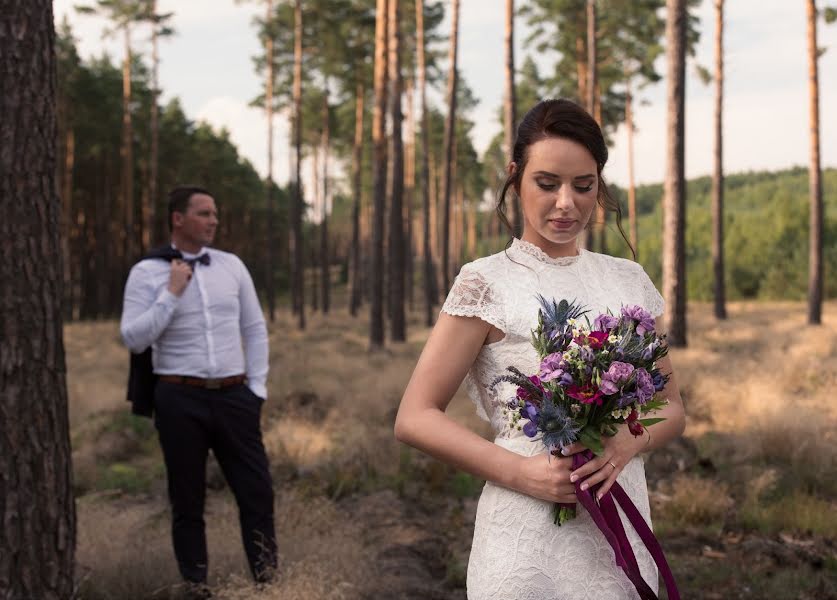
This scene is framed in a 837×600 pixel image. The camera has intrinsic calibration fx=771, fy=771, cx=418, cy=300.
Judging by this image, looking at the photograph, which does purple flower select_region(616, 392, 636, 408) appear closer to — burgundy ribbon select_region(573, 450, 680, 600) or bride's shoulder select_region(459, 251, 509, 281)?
burgundy ribbon select_region(573, 450, 680, 600)

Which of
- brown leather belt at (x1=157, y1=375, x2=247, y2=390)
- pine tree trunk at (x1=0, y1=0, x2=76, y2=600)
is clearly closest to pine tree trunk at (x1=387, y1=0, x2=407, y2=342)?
brown leather belt at (x1=157, y1=375, x2=247, y2=390)

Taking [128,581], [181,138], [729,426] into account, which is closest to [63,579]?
[128,581]

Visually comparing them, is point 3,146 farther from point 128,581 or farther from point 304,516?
point 304,516

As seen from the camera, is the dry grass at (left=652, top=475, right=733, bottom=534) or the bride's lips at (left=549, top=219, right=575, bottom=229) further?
the dry grass at (left=652, top=475, right=733, bottom=534)

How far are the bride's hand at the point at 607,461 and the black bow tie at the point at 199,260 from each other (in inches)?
142

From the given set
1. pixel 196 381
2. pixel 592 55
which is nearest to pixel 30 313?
pixel 196 381

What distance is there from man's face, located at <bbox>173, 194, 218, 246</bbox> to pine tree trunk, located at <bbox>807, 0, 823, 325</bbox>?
20.3m

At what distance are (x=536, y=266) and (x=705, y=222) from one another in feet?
149

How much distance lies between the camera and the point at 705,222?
4409cm

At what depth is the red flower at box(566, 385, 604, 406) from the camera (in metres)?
1.62

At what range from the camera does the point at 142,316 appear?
4.54 metres

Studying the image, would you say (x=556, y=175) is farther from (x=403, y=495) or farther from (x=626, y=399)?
(x=403, y=495)

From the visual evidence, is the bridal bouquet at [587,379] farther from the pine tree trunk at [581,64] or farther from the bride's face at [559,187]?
the pine tree trunk at [581,64]

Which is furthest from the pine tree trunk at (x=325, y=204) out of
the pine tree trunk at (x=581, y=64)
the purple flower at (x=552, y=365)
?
the purple flower at (x=552, y=365)
